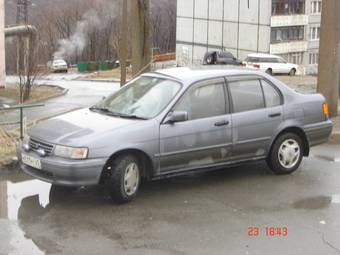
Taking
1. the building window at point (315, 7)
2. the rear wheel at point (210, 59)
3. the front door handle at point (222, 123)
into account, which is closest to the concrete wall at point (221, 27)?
the building window at point (315, 7)

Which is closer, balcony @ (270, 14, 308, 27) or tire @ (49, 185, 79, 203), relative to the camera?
tire @ (49, 185, 79, 203)

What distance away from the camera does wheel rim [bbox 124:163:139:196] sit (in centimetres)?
685

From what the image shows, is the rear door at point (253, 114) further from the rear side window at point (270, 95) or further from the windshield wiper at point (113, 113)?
the windshield wiper at point (113, 113)

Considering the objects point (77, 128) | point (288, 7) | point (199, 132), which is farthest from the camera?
point (288, 7)

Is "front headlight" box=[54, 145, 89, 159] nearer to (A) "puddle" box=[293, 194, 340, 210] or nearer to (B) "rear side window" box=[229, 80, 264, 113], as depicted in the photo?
(B) "rear side window" box=[229, 80, 264, 113]

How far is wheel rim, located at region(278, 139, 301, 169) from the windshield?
1.72 m

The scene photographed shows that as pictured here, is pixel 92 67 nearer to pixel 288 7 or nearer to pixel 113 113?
pixel 288 7

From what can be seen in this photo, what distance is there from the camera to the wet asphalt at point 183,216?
5.64 meters

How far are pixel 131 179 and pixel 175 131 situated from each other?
78cm

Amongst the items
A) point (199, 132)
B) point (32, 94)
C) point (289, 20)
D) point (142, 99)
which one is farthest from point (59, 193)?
point (289, 20)

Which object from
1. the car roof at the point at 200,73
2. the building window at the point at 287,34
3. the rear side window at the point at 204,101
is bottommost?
the building window at the point at 287,34

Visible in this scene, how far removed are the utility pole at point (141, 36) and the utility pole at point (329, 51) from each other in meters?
3.55
